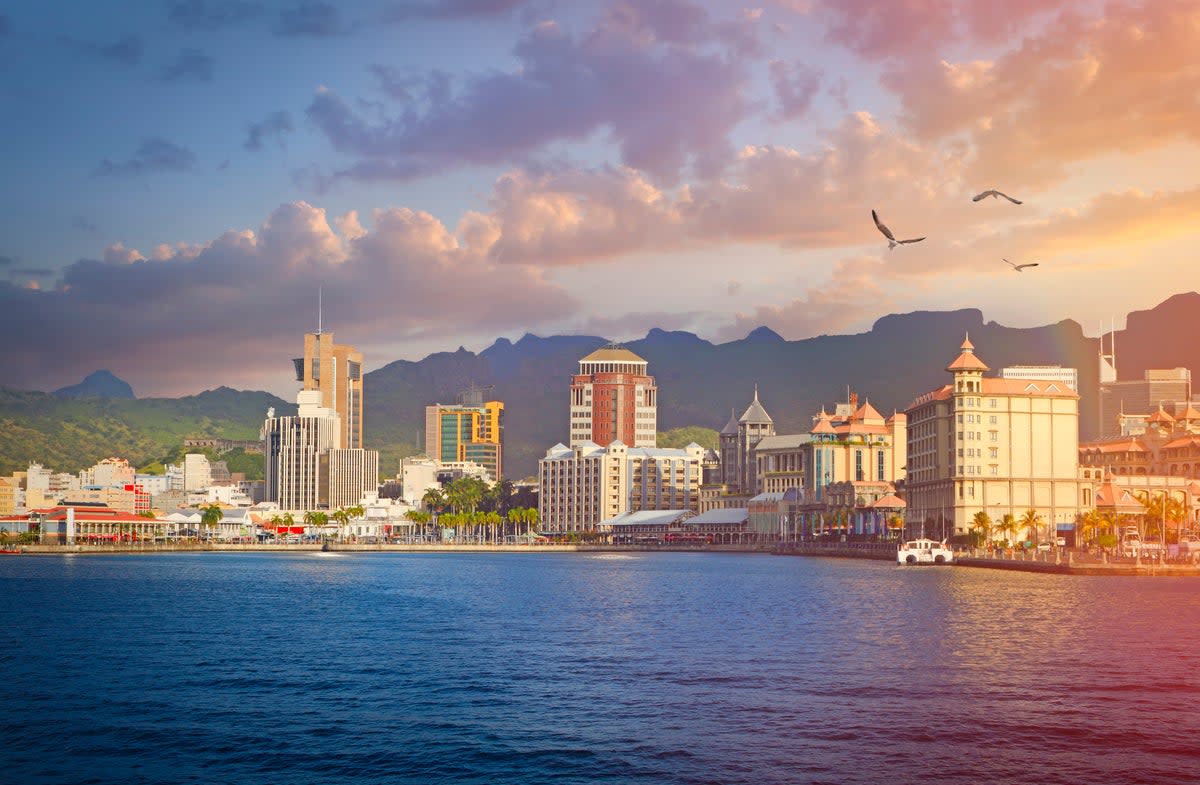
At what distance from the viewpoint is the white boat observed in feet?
563

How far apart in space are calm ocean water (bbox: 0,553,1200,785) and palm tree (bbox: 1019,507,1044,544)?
83.8 meters

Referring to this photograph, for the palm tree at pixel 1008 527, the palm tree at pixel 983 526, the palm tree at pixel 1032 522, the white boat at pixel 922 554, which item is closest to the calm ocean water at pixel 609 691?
the white boat at pixel 922 554

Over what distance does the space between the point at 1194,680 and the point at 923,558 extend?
11699 cm

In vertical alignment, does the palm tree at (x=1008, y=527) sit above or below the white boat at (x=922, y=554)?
above

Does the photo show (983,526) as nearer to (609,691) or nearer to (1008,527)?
(1008,527)

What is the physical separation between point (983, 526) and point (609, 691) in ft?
468

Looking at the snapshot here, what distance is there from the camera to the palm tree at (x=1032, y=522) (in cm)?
18688

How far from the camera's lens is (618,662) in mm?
63750

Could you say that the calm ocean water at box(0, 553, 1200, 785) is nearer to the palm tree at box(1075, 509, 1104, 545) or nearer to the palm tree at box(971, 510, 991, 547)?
the palm tree at box(1075, 509, 1104, 545)

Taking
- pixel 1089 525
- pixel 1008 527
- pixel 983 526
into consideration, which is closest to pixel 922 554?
pixel 983 526

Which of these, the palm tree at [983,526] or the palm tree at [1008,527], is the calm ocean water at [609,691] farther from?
the palm tree at [983,526]

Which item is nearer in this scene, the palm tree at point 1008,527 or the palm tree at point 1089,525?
the palm tree at point 1089,525

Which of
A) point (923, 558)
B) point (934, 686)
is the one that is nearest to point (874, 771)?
point (934, 686)

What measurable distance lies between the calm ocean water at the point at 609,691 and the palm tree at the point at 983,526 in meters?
82.7
